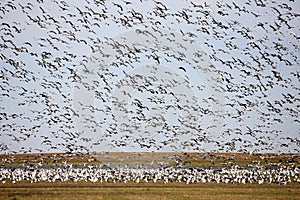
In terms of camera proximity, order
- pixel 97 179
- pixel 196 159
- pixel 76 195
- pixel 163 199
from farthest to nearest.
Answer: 1. pixel 196 159
2. pixel 97 179
3. pixel 76 195
4. pixel 163 199

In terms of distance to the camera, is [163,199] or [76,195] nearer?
[163,199]

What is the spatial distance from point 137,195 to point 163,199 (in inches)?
146

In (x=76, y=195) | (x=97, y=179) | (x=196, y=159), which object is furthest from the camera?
(x=196, y=159)

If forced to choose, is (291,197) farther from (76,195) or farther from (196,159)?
(196,159)

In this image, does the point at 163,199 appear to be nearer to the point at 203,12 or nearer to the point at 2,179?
the point at 203,12

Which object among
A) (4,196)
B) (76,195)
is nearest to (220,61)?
(76,195)

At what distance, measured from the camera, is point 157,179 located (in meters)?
64.5

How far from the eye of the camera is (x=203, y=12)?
35.2 m

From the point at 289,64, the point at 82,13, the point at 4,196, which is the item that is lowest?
the point at 4,196

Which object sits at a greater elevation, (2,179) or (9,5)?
(9,5)

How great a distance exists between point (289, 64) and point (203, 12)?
779 centimetres

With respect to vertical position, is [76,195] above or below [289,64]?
below

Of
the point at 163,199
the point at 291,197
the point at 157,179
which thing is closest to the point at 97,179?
the point at 157,179

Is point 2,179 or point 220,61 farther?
point 2,179
